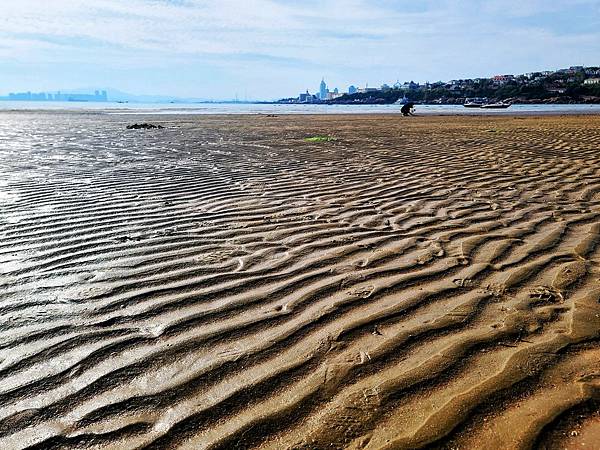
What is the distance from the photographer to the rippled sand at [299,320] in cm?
205

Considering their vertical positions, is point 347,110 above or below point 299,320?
below

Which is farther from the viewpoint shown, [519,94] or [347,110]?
[519,94]

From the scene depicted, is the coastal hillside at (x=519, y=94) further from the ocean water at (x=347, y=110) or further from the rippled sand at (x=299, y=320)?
the rippled sand at (x=299, y=320)

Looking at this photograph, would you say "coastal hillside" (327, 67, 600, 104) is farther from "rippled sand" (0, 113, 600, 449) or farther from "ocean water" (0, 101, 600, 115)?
"rippled sand" (0, 113, 600, 449)

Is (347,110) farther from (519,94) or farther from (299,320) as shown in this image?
(299,320)

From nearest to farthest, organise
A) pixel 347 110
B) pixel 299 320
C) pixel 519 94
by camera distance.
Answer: pixel 299 320 < pixel 347 110 < pixel 519 94

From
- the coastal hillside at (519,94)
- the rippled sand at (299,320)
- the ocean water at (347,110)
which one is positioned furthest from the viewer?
the coastal hillside at (519,94)

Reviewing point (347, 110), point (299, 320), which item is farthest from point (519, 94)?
point (299, 320)

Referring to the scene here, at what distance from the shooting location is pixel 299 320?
2.94 m

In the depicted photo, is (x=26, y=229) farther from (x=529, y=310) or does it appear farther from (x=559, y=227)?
(x=559, y=227)

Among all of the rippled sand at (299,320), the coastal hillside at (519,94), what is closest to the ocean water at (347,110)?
the coastal hillside at (519,94)

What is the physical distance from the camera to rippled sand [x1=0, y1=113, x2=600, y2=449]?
2.05 meters

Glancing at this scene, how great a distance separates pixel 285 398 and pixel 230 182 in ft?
18.4

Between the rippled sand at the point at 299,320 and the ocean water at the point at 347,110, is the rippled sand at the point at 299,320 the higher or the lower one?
the higher one
